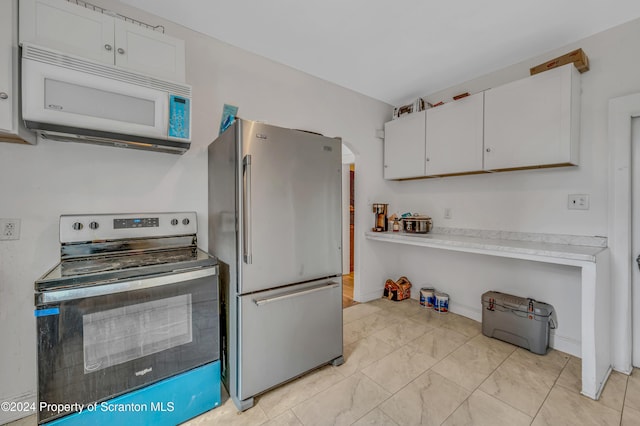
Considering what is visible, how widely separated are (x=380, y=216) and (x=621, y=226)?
199 cm

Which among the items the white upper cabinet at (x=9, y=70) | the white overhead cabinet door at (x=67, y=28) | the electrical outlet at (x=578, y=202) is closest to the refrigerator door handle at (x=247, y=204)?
the white overhead cabinet door at (x=67, y=28)

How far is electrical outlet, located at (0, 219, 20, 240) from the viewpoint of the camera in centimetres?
149

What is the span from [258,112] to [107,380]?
6.83 ft

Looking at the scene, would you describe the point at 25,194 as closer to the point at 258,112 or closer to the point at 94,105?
the point at 94,105

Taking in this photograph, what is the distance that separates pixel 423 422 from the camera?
1492mm

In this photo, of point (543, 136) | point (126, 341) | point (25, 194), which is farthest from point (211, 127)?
point (543, 136)

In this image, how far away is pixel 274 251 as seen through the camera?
170 centimetres

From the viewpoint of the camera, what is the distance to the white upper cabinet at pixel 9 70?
1.21 metres

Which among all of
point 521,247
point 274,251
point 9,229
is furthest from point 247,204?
point 521,247

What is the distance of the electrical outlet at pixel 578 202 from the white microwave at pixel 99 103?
2.97 meters

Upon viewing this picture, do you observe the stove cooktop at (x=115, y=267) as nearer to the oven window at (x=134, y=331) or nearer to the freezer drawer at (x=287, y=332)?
the oven window at (x=134, y=331)

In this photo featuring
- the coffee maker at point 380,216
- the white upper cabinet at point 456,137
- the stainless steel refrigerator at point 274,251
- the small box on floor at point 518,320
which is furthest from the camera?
the coffee maker at point 380,216

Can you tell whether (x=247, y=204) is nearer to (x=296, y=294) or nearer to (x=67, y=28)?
(x=296, y=294)

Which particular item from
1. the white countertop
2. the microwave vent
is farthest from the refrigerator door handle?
the white countertop
